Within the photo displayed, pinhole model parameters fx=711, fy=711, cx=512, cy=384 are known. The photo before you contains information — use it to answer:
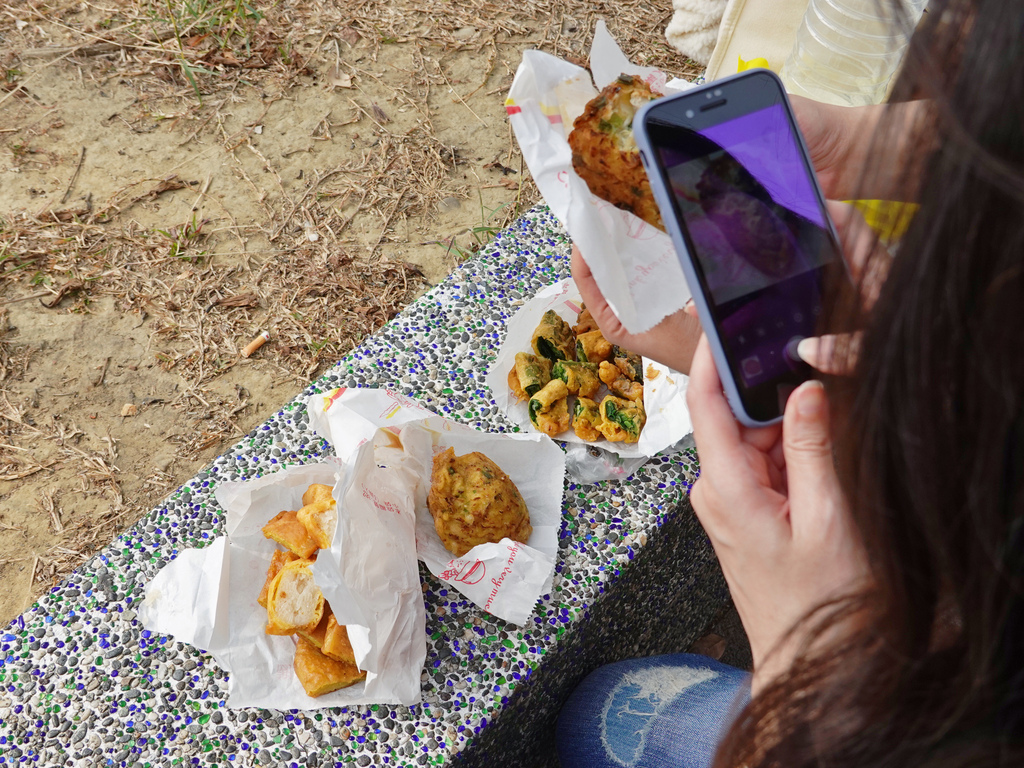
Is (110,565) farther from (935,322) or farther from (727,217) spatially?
(935,322)

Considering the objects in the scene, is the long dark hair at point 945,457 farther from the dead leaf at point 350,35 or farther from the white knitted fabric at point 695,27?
the dead leaf at point 350,35

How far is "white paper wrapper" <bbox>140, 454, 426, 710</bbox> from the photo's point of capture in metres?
1.27

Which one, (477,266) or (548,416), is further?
(477,266)

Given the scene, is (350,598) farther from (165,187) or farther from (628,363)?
(165,187)

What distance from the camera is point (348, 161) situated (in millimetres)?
3117

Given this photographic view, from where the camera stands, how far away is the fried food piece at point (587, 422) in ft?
5.45

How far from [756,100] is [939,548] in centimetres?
81

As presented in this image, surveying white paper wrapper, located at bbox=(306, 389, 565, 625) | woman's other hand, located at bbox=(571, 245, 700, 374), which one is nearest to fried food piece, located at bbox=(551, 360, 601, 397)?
white paper wrapper, located at bbox=(306, 389, 565, 625)

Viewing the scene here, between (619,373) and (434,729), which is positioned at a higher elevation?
(619,373)

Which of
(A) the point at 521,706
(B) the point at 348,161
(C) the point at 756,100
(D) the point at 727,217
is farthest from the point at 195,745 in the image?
(B) the point at 348,161

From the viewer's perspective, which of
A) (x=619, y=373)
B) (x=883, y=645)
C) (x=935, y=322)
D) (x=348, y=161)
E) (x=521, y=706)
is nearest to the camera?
(x=935, y=322)

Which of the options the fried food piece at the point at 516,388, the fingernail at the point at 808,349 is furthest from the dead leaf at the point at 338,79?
the fingernail at the point at 808,349

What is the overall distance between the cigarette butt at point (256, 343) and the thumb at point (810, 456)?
210cm

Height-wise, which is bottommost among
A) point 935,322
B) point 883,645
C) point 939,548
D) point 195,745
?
point 195,745
